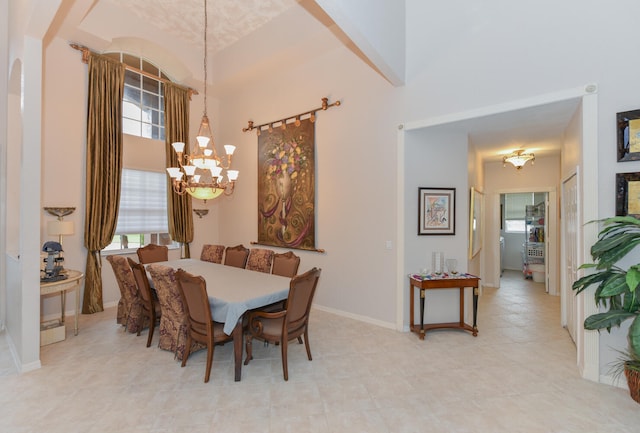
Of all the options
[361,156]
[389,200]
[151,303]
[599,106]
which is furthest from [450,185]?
[151,303]

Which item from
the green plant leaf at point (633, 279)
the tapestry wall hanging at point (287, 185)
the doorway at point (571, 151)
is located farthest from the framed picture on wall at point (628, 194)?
the tapestry wall hanging at point (287, 185)

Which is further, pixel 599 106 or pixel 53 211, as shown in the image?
pixel 53 211

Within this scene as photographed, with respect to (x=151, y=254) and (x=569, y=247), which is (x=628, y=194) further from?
(x=151, y=254)

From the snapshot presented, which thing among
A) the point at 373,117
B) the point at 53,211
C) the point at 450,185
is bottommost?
the point at 53,211

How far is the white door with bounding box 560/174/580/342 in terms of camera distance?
3364mm

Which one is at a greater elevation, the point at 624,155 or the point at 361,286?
the point at 624,155

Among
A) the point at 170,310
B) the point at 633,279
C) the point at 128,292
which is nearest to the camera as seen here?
the point at 633,279

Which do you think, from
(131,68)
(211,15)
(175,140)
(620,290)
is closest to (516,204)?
(620,290)

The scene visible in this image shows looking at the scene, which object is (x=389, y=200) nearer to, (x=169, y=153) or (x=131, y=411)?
(x=131, y=411)

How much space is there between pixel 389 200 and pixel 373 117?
1.17 metres

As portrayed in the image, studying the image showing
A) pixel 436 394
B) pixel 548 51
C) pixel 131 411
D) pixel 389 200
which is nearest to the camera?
pixel 131 411

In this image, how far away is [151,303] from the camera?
3.30 m

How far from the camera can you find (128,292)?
3615mm

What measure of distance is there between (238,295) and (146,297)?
129 cm
